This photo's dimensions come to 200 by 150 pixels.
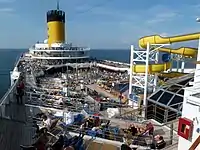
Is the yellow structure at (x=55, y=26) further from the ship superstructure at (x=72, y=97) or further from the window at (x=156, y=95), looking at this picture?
the window at (x=156, y=95)

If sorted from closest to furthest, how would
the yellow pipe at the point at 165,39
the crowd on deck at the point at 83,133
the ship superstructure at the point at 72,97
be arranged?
the crowd on deck at the point at 83,133 < the ship superstructure at the point at 72,97 < the yellow pipe at the point at 165,39

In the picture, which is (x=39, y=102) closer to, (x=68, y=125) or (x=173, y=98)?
(x=68, y=125)

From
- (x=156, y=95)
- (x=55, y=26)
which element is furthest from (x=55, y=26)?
(x=156, y=95)

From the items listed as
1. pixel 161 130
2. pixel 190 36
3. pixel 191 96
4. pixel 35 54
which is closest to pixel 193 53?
pixel 190 36

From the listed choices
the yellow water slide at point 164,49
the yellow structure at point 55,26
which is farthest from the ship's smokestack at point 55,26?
the yellow water slide at point 164,49

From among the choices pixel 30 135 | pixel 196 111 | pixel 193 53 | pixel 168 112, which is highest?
pixel 193 53

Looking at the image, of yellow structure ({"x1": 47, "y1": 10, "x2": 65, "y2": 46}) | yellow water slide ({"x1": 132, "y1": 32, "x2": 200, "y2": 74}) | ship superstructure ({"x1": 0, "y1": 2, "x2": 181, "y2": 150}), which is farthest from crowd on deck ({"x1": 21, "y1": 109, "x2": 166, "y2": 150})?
yellow structure ({"x1": 47, "y1": 10, "x2": 65, "y2": 46})

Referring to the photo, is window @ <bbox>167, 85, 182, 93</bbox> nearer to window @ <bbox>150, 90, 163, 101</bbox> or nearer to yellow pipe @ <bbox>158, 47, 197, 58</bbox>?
window @ <bbox>150, 90, 163, 101</bbox>

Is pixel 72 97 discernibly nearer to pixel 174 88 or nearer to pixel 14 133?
pixel 174 88
